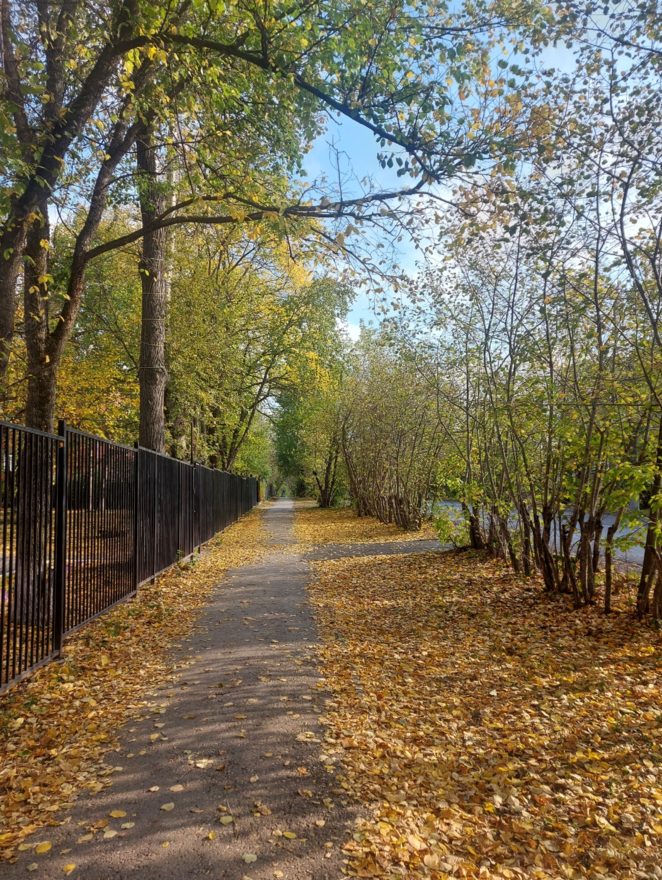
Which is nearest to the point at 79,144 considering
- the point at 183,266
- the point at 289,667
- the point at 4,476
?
the point at 4,476

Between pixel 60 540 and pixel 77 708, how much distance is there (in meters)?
1.43

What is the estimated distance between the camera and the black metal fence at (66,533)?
4383 mm

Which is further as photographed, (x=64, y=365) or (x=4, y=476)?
(x=64, y=365)

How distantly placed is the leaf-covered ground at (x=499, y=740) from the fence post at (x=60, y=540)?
2446 millimetres

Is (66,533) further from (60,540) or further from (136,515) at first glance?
(136,515)

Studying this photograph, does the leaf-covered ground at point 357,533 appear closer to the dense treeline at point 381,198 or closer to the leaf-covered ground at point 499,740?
the dense treeline at point 381,198

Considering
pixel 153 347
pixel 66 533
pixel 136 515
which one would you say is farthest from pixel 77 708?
pixel 153 347

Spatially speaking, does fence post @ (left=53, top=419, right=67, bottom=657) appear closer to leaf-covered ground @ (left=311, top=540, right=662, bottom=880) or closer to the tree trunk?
leaf-covered ground @ (left=311, top=540, right=662, bottom=880)

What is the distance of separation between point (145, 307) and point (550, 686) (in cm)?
976

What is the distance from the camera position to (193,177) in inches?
258

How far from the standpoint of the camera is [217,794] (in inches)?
125

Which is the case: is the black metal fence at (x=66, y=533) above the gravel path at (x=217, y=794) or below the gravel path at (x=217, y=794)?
above

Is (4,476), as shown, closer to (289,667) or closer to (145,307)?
(289,667)

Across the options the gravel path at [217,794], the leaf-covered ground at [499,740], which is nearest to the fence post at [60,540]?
the gravel path at [217,794]
